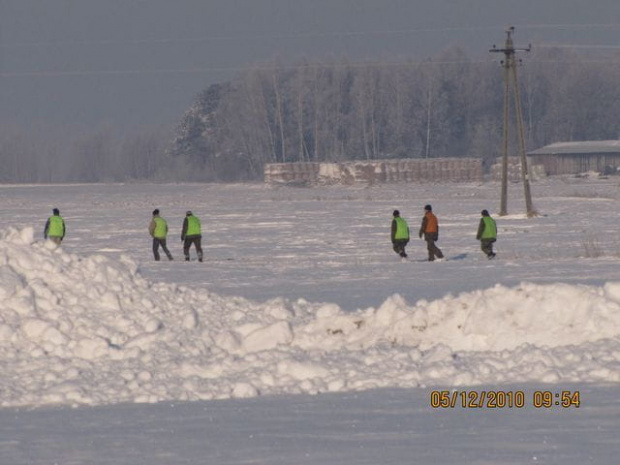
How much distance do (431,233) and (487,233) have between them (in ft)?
4.28

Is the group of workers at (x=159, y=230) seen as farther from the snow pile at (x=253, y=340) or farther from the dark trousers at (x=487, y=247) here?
the snow pile at (x=253, y=340)

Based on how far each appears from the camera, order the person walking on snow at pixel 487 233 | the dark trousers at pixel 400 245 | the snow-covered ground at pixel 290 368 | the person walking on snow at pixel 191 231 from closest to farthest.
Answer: the snow-covered ground at pixel 290 368
the person walking on snow at pixel 487 233
the dark trousers at pixel 400 245
the person walking on snow at pixel 191 231

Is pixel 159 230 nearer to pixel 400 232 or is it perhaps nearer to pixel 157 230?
pixel 157 230

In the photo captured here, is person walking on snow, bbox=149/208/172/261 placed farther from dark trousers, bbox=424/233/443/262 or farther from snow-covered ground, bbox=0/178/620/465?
snow-covered ground, bbox=0/178/620/465

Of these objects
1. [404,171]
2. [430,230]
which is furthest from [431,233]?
[404,171]

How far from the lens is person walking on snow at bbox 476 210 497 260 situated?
2769 cm

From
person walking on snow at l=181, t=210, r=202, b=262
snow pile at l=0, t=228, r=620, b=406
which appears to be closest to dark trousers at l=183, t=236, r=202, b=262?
person walking on snow at l=181, t=210, r=202, b=262

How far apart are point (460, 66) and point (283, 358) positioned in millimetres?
113673
